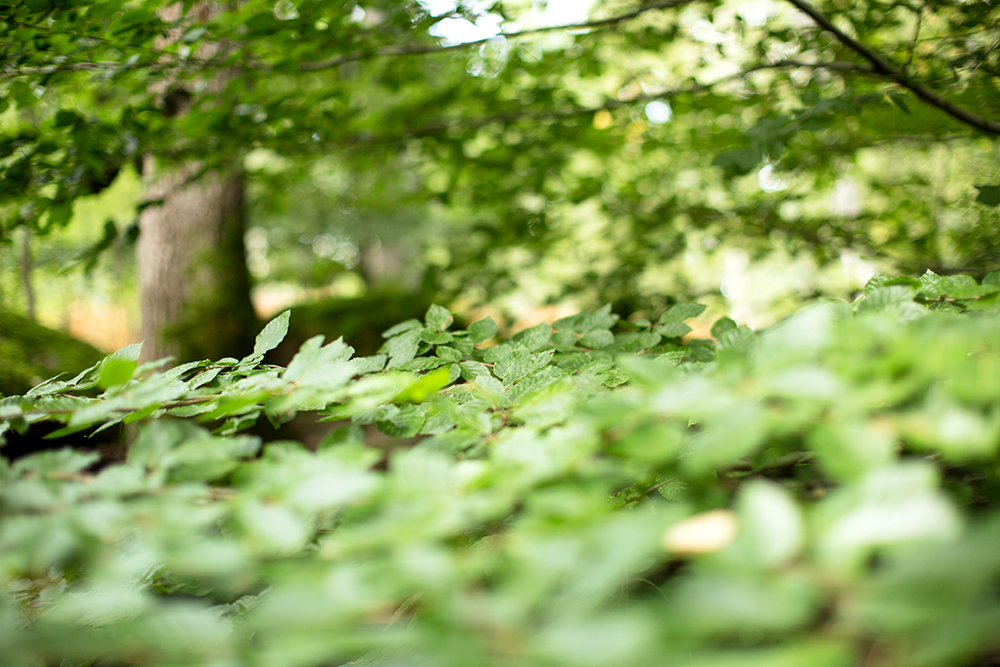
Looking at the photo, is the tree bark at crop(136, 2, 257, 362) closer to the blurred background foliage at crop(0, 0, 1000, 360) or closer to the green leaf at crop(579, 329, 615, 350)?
the blurred background foliage at crop(0, 0, 1000, 360)

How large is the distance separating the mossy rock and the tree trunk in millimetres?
433

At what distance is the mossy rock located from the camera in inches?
112

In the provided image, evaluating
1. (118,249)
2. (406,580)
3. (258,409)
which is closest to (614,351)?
(258,409)

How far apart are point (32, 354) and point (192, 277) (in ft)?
3.36

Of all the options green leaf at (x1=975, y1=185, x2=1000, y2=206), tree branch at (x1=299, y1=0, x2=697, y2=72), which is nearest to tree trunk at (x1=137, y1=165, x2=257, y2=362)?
tree branch at (x1=299, y1=0, x2=697, y2=72)

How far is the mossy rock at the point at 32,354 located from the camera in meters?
2.86

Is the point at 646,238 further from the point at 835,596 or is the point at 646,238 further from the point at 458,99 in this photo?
the point at 835,596

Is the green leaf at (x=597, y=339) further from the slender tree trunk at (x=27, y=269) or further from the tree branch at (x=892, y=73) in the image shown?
the slender tree trunk at (x=27, y=269)

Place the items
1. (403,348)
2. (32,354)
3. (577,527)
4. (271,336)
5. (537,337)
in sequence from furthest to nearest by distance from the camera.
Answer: (32,354)
(537,337)
(403,348)
(271,336)
(577,527)

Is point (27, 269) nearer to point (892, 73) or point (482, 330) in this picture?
point (482, 330)

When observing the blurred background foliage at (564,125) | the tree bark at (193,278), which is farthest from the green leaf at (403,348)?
the tree bark at (193,278)

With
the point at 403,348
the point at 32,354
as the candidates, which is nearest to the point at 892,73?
the point at 403,348

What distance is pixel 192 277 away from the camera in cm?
362

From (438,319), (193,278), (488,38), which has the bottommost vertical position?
(193,278)
